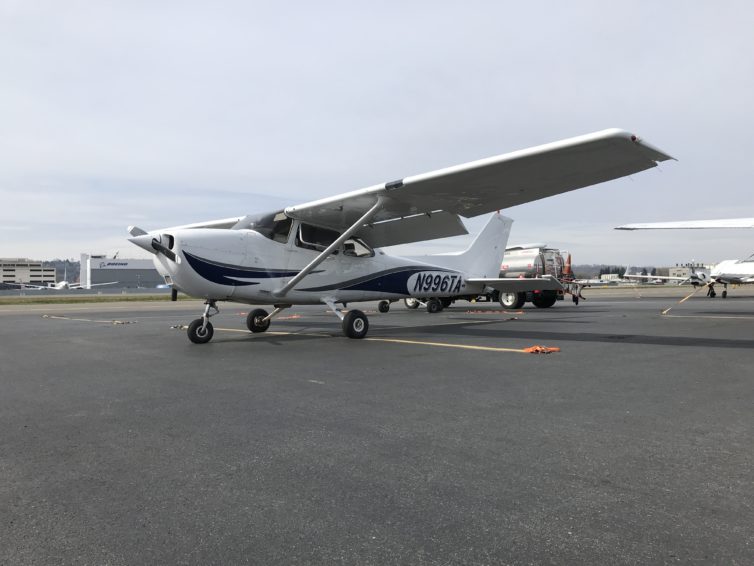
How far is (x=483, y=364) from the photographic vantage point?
6.52 metres

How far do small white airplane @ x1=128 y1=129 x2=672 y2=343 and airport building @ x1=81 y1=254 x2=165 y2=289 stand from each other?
106m

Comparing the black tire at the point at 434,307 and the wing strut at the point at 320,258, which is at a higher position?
the wing strut at the point at 320,258

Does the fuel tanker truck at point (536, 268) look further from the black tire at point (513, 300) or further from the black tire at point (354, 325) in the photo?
the black tire at point (354, 325)

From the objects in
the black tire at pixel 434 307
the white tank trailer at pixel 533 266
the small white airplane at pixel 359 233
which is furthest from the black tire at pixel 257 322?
the white tank trailer at pixel 533 266

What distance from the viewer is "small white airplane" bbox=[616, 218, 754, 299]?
17.3 meters

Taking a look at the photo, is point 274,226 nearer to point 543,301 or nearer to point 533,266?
point 543,301

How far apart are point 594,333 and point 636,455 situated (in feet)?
25.6

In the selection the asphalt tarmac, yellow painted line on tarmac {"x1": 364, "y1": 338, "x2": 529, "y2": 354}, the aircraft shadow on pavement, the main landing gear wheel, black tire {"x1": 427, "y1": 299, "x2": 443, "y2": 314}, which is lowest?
the asphalt tarmac

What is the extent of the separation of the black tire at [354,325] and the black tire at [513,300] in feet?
41.9

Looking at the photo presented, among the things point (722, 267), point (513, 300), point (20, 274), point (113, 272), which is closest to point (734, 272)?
point (722, 267)

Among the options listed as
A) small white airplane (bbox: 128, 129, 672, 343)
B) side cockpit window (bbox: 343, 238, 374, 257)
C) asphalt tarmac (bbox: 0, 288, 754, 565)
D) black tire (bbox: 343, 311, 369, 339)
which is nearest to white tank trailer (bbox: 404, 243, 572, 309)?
small white airplane (bbox: 128, 129, 672, 343)

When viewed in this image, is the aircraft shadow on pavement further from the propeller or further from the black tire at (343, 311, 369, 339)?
the propeller

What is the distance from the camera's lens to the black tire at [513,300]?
69.9ft

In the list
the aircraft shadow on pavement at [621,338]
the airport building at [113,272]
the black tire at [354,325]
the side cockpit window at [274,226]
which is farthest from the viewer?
the airport building at [113,272]
